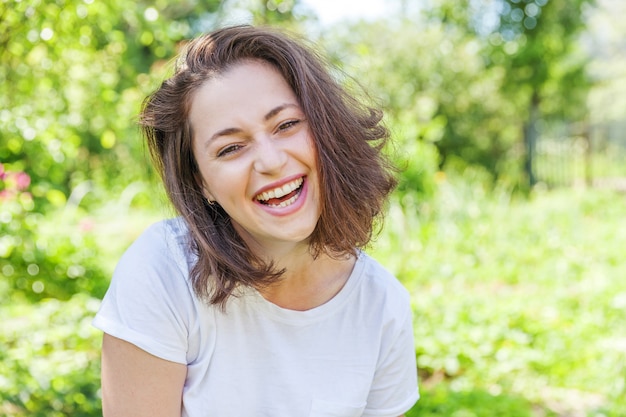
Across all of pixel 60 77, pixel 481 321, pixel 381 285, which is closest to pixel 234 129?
pixel 381 285

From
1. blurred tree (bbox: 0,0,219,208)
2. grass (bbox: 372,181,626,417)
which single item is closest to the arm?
grass (bbox: 372,181,626,417)

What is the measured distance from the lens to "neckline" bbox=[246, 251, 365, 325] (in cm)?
150

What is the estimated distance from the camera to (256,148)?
1342mm

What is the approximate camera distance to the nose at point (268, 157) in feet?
4.35

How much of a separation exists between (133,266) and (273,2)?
152 cm

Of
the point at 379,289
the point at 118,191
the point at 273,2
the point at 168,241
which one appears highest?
A: the point at 273,2

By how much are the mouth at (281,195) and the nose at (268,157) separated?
5 centimetres

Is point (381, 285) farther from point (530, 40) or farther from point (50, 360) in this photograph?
point (530, 40)

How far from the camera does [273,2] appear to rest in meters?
2.57

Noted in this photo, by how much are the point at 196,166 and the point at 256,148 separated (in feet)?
0.59

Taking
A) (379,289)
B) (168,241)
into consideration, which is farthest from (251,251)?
(379,289)

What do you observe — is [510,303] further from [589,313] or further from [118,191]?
[118,191]

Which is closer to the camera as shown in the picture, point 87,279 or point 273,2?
point 273,2

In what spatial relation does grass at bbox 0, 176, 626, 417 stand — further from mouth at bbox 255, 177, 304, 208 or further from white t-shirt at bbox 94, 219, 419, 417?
mouth at bbox 255, 177, 304, 208
